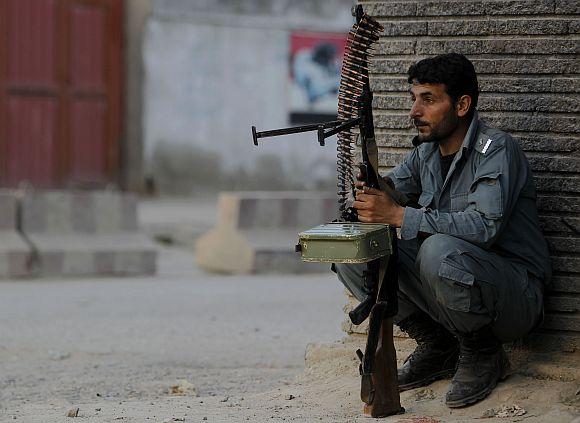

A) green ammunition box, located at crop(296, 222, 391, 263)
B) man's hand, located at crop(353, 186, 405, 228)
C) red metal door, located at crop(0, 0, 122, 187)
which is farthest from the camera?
red metal door, located at crop(0, 0, 122, 187)

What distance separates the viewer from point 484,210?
4027 mm

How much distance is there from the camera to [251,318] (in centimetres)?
736

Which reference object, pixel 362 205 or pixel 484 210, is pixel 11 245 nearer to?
pixel 362 205

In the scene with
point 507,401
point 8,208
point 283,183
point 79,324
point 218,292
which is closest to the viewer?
point 507,401

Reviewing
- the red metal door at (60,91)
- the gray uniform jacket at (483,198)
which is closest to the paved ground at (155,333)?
the gray uniform jacket at (483,198)

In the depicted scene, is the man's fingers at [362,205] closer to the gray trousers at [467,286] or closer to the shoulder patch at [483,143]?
the gray trousers at [467,286]

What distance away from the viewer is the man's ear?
13.9 feet

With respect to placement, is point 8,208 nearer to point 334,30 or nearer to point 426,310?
point 426,310

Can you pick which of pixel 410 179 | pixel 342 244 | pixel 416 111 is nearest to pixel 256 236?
pixel 410 179

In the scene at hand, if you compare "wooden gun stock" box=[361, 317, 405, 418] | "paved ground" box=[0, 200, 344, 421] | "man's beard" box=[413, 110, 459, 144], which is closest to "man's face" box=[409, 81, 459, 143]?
"man's beard" box=[413, 110, 459, 144]

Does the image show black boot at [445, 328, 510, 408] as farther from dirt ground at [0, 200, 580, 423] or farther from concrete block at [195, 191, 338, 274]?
concrete block at [195, 191, 338, 274]

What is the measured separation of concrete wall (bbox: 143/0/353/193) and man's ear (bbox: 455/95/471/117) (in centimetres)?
1194

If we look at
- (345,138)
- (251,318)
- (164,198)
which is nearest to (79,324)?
(251,318)

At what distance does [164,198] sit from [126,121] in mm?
1195
